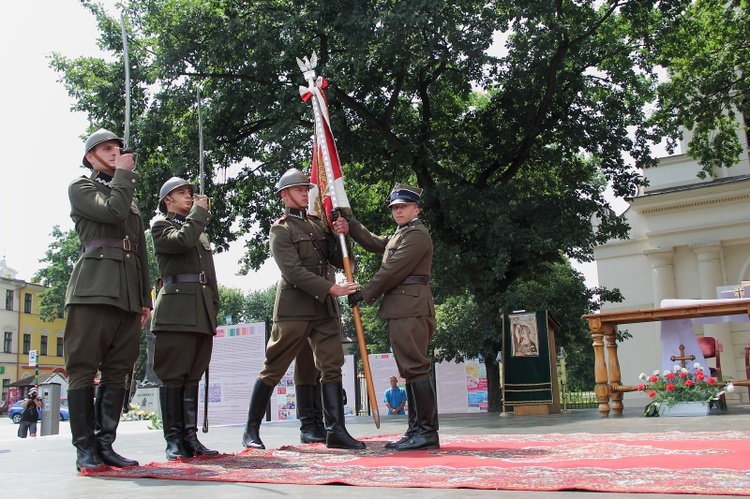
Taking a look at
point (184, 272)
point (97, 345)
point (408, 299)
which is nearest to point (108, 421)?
point (97, 345)

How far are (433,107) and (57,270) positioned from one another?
123 feet

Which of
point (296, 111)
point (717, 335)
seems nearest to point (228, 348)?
point (296, 111)

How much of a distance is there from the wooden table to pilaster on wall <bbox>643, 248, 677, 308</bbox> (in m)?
15.4

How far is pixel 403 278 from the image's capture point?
5727 millimetres

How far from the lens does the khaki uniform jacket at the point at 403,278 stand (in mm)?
5656

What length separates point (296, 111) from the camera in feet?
50.4

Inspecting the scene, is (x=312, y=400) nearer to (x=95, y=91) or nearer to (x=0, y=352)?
(x=95, y=91)

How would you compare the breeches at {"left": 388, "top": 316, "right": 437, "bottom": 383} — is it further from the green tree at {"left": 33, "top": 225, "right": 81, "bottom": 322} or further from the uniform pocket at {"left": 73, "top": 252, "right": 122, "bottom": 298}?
the green tree at {"left": 33, "top": 225, "right": 81, "bottom": 322}

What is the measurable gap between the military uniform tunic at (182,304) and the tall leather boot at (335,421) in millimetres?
979

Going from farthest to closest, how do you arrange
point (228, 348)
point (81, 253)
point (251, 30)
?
point (251, 30) → point (228, 348) → point (81, 253)

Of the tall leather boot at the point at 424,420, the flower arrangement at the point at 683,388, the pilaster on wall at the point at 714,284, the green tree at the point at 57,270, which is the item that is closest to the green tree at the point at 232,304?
the green tree at the point at 57,270

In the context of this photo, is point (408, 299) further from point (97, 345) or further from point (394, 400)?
point (394, 400)

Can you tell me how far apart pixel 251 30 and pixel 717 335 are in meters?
17.1

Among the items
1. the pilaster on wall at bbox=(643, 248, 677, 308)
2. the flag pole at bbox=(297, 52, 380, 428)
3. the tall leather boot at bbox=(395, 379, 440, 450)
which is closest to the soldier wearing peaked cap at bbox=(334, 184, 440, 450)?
the tall leather boot at bbox=(395, 379, 440, 450)
